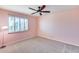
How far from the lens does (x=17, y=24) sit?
14.8 ft

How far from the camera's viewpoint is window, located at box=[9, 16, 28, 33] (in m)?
4.10

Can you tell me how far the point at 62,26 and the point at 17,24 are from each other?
2.85 meters

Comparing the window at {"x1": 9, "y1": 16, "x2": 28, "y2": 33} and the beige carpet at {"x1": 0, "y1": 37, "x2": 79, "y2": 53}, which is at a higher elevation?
the window at {"x1": 9, "y1": 16, "x2": 28, "y2": 33}

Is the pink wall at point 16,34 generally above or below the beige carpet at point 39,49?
above

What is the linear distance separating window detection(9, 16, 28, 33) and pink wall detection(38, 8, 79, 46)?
1530mm

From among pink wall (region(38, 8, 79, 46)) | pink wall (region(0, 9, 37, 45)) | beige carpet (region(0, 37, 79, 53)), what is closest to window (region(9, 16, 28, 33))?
pink wall (region(0, 9, 37, 45))

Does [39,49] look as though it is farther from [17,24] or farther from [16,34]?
[17,24]

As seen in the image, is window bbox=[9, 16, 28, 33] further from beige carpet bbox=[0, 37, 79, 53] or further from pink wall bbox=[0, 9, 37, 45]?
beige carpet bbox=[0, 37, 79, 53]

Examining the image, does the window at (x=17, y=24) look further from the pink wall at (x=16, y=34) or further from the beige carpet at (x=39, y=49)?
the beige carpet at (x=39, y=49)

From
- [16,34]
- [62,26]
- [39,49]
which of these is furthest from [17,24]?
[62,26]

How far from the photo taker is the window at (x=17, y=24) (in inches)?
161

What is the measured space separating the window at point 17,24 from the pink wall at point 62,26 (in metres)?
1.53

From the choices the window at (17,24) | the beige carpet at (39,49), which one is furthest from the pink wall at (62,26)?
the window at (17,24)
